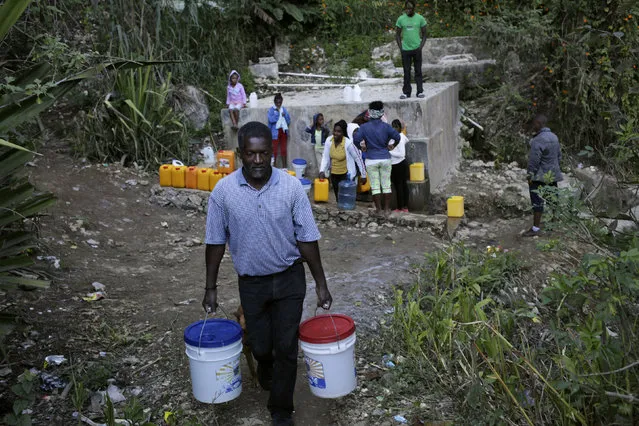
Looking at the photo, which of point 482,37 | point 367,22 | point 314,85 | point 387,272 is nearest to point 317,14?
point 367,22

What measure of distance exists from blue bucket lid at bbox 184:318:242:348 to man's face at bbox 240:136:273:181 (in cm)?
90

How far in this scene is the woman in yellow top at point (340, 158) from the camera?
29.6 ft

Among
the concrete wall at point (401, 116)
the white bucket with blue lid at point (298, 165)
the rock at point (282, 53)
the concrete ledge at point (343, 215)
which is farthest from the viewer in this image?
the rock at point (282, 53)

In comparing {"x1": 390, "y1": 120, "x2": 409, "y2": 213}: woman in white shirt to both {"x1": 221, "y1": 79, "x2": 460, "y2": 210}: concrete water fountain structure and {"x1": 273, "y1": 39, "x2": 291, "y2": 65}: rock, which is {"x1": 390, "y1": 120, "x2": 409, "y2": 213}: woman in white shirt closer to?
{"x1": 221, "y1": 79, "x2": 460, "y2": 210}: concrete water fountain structure

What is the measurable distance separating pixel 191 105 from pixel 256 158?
365 inches

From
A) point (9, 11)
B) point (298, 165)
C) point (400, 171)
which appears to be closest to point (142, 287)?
point (9, 11)

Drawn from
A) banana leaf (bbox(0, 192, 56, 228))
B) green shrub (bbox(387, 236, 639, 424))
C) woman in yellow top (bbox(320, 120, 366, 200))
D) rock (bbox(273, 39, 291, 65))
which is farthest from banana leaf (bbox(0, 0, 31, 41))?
rock (bbox(273, 39, 291, 65))

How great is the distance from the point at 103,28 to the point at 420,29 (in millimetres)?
5347

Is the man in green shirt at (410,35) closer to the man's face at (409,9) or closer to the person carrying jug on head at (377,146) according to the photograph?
the man's face at (409,9)

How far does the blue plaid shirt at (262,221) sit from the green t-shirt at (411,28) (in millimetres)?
6641

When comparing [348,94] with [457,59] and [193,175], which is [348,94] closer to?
[193,175]

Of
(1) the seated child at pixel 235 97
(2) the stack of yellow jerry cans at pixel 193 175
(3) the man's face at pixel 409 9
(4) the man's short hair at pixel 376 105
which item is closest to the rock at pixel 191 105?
(1) the seated child at pixel 235 97

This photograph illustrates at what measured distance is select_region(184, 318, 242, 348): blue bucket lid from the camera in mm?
3820

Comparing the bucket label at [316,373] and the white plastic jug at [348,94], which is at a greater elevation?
the white plastic jug at [348,94]
